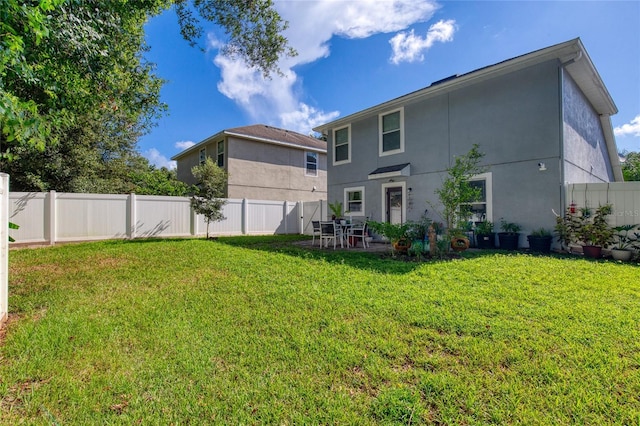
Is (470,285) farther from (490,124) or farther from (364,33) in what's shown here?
(364,33)

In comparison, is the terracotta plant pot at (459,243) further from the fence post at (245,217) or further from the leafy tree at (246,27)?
the fence post at (245,217)

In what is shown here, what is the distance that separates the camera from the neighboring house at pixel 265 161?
15883mm

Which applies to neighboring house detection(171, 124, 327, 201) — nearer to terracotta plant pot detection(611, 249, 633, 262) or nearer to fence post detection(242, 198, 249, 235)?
fence post detection(242, 198, 249, 235)

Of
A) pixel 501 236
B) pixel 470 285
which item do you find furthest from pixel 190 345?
pixel 501 236

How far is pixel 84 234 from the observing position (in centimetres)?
1041

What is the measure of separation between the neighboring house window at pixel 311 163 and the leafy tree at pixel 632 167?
63.1 ft

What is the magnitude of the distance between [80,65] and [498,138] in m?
10.6

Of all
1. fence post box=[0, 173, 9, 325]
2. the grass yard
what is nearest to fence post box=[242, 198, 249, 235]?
the grass yard

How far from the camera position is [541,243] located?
7910 millimetres

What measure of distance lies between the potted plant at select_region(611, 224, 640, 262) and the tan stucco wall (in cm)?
1437

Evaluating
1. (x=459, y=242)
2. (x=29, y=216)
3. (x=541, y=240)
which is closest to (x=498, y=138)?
(x=541, y=240)

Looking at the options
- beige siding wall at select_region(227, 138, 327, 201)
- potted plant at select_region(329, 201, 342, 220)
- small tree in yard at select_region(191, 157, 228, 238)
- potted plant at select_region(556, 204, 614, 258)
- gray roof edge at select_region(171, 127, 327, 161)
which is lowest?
potted plant at select_region(556, 204, 614, 258)

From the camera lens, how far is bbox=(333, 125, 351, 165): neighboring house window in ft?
43.4

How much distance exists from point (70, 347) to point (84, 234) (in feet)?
32.1
